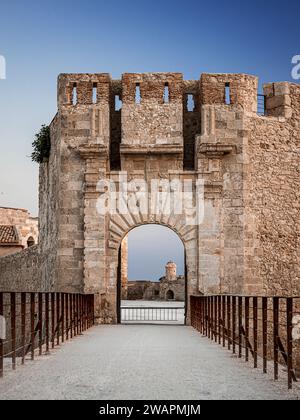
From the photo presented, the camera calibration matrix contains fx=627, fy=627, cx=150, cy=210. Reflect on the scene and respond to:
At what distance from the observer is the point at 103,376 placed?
6.62 metres

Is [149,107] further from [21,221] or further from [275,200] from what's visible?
[21,221]

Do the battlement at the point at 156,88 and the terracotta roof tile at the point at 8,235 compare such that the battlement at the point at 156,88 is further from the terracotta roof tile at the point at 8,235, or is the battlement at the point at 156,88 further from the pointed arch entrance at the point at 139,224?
the terracotta roof tile at the point at 8,235

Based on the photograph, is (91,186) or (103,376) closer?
(103,376)

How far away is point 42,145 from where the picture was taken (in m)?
18.3

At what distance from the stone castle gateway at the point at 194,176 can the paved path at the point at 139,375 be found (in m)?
5.72

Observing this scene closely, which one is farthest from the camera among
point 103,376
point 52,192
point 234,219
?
point 52,192

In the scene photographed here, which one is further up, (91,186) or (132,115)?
(132,115)

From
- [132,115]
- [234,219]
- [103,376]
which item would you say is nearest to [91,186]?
[132,115]

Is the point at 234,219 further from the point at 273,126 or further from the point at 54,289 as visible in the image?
the point at 54,289

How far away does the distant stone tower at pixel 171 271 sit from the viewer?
35531 mm

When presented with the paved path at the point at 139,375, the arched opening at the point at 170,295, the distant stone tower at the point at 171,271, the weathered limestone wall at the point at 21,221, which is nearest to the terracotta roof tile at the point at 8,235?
the weathered limestone wall at the point at 21,221

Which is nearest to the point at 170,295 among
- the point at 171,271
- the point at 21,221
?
the point at 171,271

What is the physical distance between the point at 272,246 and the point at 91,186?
4.88 m

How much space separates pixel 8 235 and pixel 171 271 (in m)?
9.40
